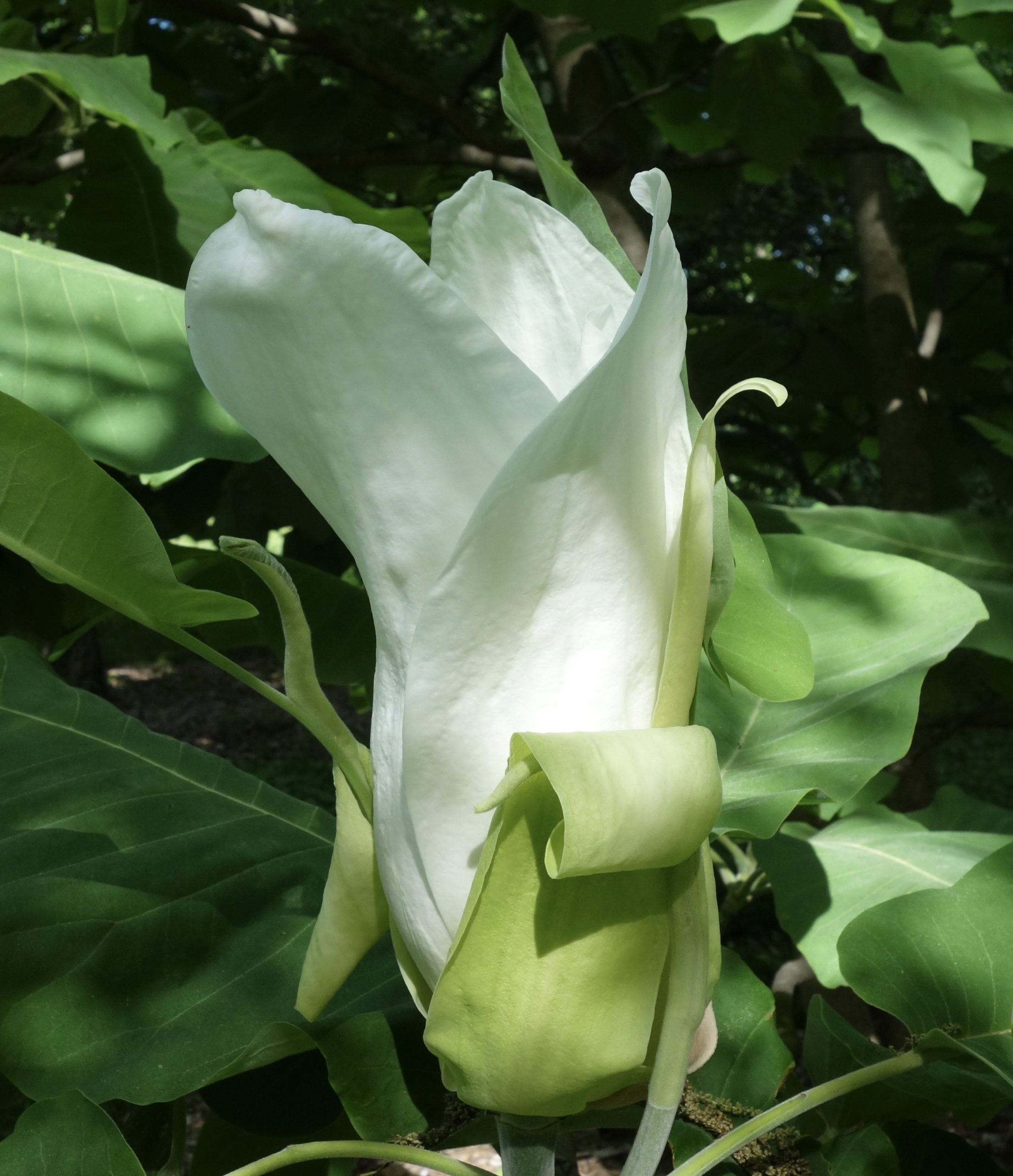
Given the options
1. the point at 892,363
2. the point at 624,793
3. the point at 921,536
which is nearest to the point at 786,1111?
the point at 624,793

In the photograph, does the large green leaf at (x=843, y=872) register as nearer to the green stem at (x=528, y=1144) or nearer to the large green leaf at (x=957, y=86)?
the green stem at (x=528, y=1144)

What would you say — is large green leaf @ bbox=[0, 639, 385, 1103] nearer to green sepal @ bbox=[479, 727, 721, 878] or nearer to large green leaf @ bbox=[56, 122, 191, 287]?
green sepal @ bbox=[479, 727, 721, 878]

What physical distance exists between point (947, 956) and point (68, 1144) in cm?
44

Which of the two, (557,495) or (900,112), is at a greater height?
(557,495)

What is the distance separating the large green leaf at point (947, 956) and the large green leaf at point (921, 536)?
0.69 meters

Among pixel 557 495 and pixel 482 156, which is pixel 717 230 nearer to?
pixel 482 156

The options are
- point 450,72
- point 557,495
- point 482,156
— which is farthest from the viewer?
point 450,72

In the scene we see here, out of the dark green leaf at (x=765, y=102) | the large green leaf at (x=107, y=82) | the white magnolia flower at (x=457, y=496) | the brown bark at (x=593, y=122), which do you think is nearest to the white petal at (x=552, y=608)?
the white magnolia flower at (x=457, y=496)

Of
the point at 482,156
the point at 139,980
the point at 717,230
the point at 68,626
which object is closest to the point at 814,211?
the point at 717,230

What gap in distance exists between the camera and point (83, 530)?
0.42 m

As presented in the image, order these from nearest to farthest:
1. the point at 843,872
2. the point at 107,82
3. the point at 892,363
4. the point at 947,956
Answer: the point at 947,956, the point at 843,872, the point at 107,82, the point at 892,363

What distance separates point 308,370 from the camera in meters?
0.35

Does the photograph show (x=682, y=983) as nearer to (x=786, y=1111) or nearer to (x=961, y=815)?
(x=786, y=1111)

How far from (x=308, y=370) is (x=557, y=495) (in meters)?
0.09
